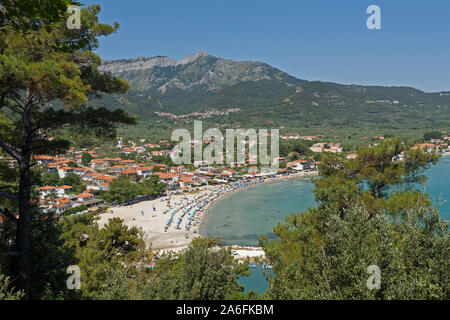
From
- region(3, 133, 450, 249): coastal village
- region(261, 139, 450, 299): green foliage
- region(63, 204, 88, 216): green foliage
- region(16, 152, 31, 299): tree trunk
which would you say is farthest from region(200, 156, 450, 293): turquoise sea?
region(16, 152, 31, 299): tree trunk

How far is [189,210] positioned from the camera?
31.0m

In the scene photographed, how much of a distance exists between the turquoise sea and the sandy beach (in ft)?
4.06

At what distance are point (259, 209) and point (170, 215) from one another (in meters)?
10.5

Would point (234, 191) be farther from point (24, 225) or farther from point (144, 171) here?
point (24, 225)

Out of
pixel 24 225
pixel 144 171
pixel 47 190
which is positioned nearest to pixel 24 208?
pixel 24 225

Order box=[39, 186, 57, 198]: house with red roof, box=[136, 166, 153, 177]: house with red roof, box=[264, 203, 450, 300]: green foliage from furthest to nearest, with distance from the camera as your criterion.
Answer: box=[136, 166, 153, 177]: house with red roof, box=[39, 186, 57, 198]: house with red roof, box=[264, 203, 450, 300]: green foliage

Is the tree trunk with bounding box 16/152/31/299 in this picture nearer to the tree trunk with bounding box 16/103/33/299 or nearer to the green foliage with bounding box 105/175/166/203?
the tree trunk with bounding box 16/103/33/299

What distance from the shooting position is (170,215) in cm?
2900

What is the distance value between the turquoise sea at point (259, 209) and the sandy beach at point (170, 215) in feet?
4.06

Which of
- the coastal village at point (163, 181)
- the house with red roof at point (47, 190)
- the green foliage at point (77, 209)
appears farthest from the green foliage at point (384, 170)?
the house with red roof at point (47, 190)

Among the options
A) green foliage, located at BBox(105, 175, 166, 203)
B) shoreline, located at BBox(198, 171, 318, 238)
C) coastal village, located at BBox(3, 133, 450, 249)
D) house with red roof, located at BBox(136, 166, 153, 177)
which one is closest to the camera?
coastal village, located at BBox(3, 133, 450, 249)

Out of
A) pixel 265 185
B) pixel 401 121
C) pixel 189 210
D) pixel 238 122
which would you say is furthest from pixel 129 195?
pixel 401 121

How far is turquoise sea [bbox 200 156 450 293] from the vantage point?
82.0 feet
